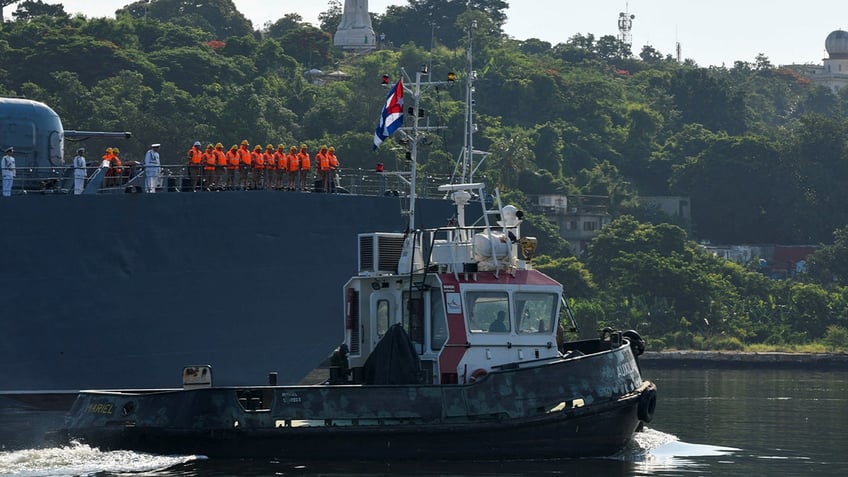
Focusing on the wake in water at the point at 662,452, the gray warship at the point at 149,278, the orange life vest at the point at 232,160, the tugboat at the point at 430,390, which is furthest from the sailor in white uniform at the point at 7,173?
the wake in water at the point at 662,452

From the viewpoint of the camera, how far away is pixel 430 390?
74.6 feet

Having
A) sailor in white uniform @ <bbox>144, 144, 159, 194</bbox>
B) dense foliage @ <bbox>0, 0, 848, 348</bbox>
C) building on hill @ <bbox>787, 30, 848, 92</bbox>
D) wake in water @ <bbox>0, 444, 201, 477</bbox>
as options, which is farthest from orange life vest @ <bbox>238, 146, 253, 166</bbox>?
building on hill @ <bbox>787, 30, 848, 92</bbox>

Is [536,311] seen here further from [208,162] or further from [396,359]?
[208,162]

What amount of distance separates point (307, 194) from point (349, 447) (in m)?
12.5

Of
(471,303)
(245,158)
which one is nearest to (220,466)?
(471,303)

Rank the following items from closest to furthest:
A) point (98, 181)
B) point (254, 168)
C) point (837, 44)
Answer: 1. point (98, 181)
2. point (254, 168)
3. point (837, 44)

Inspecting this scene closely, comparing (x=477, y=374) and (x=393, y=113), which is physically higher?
(x=393, y=113)

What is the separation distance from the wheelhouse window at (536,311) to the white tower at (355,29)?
11814 centimetres

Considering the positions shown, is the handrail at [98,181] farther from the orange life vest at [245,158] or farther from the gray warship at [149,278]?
the orange life vest at [245,158]

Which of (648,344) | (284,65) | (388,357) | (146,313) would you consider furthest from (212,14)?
(388,357)

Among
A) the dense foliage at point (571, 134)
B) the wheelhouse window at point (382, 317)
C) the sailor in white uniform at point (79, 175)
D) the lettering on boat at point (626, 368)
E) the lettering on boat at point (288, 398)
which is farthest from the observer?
the dense foliage at point (571, 134)

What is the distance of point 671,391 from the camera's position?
151 ft

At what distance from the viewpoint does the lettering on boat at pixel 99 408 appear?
2362 cm

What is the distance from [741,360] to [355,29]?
83.9m
